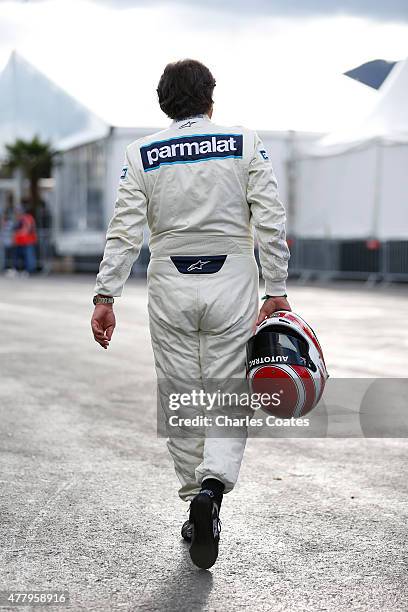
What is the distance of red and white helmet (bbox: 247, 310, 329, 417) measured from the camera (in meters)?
3.63

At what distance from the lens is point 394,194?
A: 57.8 ft

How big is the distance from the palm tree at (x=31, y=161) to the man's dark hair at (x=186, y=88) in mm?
24503

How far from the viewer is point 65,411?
256 inches

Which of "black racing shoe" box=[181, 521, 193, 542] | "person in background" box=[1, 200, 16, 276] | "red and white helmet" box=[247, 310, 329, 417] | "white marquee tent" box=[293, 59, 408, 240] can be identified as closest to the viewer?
"red and white helmet" box=[247, 310, 329, 417]

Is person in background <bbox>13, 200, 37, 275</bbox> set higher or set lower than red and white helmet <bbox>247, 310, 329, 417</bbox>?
lower

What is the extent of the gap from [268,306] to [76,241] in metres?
19.4

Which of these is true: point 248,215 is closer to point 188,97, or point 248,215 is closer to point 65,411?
point 188,97

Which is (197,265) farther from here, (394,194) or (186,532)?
(394,194)

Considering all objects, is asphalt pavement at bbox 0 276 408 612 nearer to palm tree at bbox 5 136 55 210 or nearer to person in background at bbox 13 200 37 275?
person in background at bbox 13 200 37 275

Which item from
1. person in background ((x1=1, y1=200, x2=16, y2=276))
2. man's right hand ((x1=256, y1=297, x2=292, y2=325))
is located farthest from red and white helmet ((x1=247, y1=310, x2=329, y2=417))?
person in background ((x1=1, y1=200, x2=16, y2=276))

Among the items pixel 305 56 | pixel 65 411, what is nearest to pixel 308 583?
pixel 65 411

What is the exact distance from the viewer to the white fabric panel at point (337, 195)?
18125 millimetres

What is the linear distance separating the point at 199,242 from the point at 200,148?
35cm

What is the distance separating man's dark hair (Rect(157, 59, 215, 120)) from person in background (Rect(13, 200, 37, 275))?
19866mm
